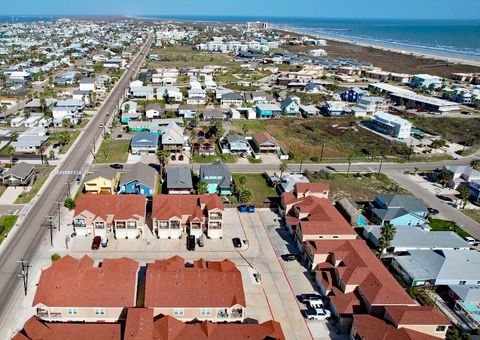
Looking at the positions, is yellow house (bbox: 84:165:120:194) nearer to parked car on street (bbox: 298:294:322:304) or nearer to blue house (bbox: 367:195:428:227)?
parked car on street (bbox: 298:294:322:304)

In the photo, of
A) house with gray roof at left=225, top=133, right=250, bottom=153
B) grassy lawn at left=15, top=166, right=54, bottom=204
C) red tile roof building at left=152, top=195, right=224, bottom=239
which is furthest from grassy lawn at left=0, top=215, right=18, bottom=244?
house with gray roof at left=225, top=133, right=250, bottom=153

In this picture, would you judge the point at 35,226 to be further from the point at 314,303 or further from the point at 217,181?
the point at 314,303

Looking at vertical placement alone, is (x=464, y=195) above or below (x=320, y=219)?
below

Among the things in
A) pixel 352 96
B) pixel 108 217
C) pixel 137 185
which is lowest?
pixel 137 185

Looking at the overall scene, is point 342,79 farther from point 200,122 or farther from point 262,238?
point 262,238

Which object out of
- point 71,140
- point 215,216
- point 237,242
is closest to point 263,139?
point 215,216

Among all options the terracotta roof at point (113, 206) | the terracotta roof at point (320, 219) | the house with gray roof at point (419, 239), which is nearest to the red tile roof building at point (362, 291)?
the terracotta roof at point (320, 219)

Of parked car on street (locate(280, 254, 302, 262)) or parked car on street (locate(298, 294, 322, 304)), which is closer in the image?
parked car on street (locate(298, 294, 322, 304))
